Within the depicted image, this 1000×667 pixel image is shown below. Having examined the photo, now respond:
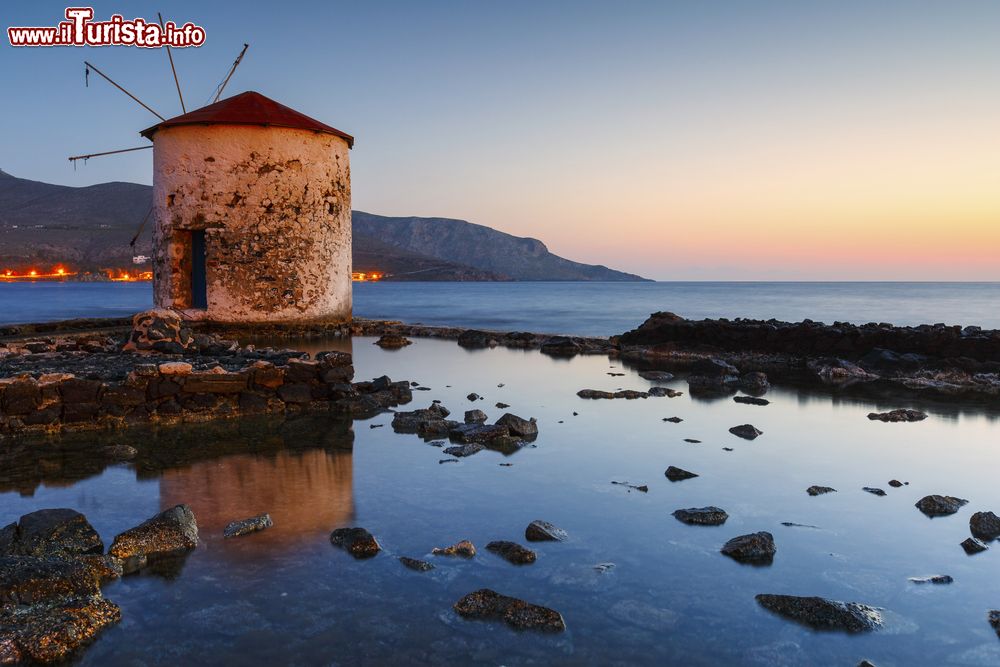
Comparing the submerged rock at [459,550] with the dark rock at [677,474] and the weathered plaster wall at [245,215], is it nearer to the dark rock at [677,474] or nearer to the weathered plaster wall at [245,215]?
the dark rock at [677,474]

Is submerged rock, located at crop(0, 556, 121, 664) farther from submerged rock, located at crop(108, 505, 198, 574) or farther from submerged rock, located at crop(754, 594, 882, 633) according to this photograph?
submerged rock, located at crop(754, 594, 882, 633)

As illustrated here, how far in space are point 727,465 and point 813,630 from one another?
3.34 metres

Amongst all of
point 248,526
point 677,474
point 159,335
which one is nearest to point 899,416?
point 677,474

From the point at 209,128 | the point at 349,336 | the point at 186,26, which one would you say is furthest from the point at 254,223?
the point at 186,26

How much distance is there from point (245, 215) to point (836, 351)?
43.9 feet

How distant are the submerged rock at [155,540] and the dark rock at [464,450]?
9.38 feet

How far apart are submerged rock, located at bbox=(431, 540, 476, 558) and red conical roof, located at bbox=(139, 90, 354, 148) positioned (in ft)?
48.1

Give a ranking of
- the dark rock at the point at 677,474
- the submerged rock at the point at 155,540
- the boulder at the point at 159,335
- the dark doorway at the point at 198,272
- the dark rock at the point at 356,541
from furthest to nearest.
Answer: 1. the dark doorway at the point at 198,272
2. the boulder at the point at 159,335
3. the dark rock at the point at 677,474
4. the dark rock at the point at 356,541
5. the submerged rock at the point at 155,540

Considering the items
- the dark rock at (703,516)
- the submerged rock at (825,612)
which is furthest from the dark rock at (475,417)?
the submerged rock at (825,612)

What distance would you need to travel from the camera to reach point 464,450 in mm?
7359

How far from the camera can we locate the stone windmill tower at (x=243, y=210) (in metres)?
17.0

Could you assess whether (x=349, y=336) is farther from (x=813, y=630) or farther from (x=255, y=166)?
(x=813, y=630)

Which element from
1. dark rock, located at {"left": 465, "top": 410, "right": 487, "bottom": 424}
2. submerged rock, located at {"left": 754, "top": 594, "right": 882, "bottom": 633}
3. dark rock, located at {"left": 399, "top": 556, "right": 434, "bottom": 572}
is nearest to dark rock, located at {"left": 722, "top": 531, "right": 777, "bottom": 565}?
submerged rock, located at {"left": 754, "top": 594, "right": 882, "bottom": 633}

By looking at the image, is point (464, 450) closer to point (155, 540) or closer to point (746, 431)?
point (155, 540)
